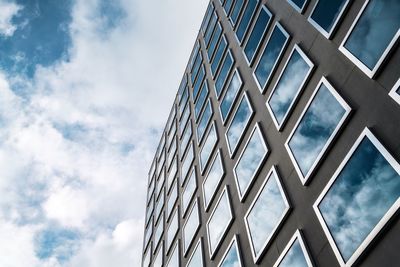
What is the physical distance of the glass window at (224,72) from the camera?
72.5 ft

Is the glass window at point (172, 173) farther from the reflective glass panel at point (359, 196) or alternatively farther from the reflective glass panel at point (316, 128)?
→ the reflective glass panel at point (359, 196)

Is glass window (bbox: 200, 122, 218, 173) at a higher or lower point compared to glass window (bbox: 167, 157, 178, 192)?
lower

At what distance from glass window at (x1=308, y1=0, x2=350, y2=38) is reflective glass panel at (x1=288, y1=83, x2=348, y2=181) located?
190 centimetres

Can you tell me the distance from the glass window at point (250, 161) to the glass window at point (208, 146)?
162 inches

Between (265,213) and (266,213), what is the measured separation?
0.07 meters

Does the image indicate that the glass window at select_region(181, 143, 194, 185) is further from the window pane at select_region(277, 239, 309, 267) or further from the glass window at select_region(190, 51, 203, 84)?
the window pane at select_region(277, 239, 309, 267)

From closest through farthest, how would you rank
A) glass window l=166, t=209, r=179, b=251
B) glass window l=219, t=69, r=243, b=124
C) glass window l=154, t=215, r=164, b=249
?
glass window l=219, t=69, r=243, b=124
glass window l=166, t=209, r=179, b=251
glass window l=154, t=215, r=164, b=249

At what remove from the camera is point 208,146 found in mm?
21406

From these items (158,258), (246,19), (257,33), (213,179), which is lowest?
(213,179)

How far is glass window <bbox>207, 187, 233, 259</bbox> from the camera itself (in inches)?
614

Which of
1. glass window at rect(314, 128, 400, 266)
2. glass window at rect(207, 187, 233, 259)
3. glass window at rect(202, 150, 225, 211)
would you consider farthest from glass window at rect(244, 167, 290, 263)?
glass window at rect(202, 150, 225, 211)

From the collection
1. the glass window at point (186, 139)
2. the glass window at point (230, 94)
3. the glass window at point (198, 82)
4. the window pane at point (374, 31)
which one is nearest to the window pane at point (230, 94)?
the glass window at point (230, 94)


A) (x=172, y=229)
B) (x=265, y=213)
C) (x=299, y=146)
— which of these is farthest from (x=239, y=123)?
(x=172, y=229)

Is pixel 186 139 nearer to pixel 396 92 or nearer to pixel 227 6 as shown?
pixel 227 6
